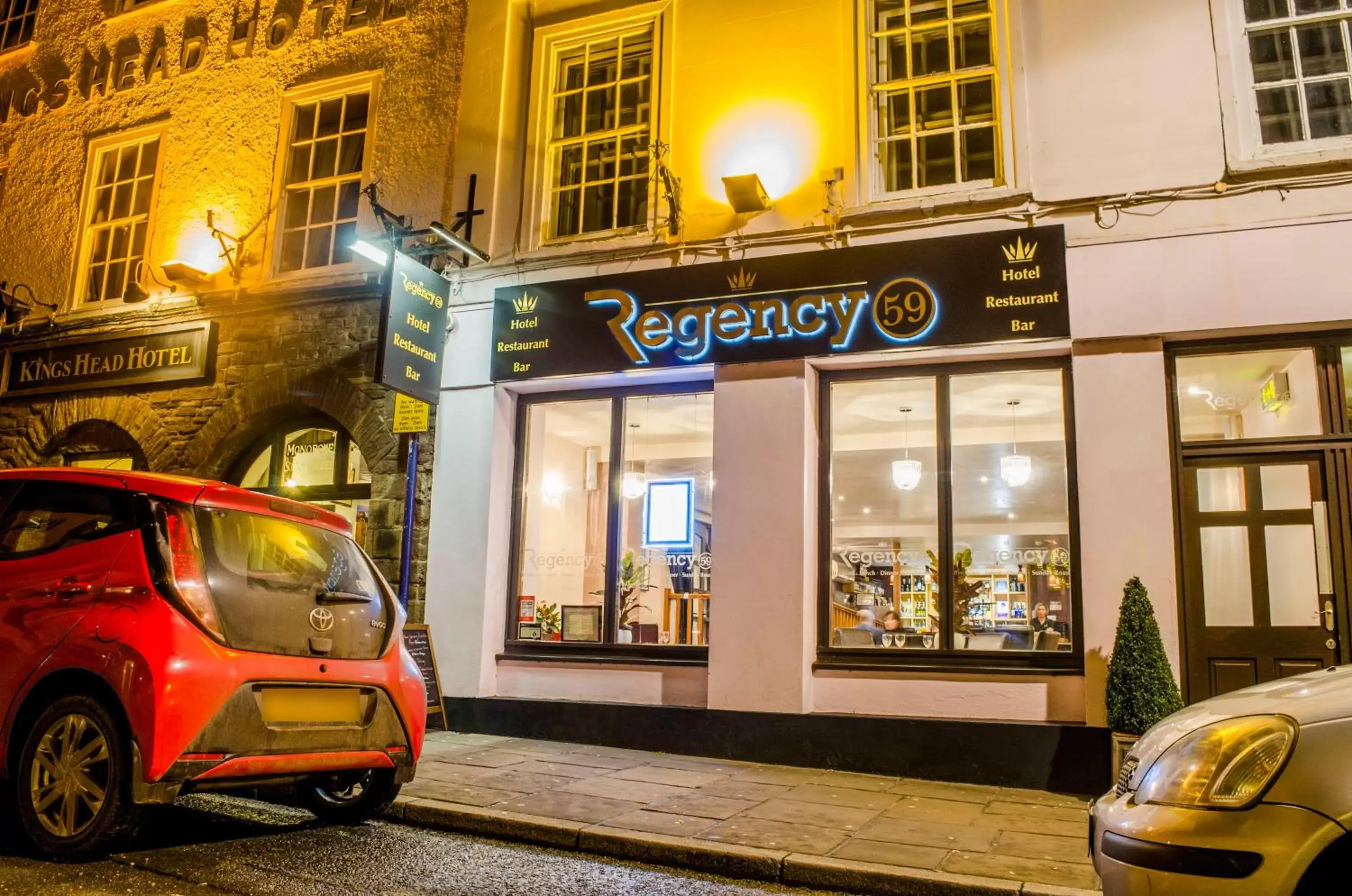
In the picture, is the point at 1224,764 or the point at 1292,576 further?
the point at 1292,576

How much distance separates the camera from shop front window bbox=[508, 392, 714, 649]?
932cm

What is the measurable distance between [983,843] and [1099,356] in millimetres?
4120

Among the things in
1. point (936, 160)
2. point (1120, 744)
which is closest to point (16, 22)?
point (936, 160)

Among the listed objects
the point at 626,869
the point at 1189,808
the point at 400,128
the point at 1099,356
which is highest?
the point at 400,128

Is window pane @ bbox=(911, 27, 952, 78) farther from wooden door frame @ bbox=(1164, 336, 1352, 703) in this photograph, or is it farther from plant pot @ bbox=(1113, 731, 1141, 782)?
plant pot @ bbox=(1113, 731, 1141, 782)

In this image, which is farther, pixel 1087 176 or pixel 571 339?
pixel 571 339

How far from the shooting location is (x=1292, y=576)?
742 cm

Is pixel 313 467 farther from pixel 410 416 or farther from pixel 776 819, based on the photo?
pixel 776 819

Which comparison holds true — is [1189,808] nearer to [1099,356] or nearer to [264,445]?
[1099,356]

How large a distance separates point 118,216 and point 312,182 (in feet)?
10.9

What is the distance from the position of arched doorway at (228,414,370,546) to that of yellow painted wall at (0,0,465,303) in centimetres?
187

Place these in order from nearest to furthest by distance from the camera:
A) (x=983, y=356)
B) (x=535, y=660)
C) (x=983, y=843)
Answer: (x=983, y=843), (x=983, y=356), (x=535, y=660)

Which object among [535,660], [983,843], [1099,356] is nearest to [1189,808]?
[983,843]

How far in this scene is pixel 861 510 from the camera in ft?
29.0
